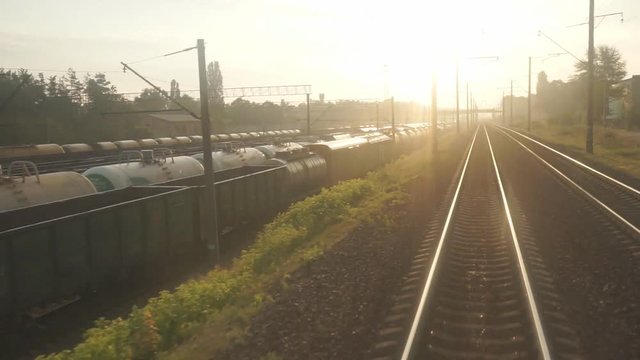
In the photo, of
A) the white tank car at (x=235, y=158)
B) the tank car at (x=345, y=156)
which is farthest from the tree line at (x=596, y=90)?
the white tank car at (x=235, y=158)

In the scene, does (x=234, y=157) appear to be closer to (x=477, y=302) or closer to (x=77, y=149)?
(x=477, y=302)

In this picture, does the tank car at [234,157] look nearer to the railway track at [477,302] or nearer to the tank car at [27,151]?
the railway track at [477,302]

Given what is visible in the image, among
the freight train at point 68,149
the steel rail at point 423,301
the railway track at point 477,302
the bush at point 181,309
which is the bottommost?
the bush at point 181,309

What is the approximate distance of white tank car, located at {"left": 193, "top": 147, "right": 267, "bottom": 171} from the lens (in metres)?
25.2

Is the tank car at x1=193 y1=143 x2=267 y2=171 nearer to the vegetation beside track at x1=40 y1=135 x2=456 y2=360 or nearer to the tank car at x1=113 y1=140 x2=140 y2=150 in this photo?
the vegetation beside track at x1=40 y1=135 x2=456 y2=360

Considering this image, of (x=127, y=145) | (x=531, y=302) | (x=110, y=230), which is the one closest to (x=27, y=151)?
(x=127, y=145)

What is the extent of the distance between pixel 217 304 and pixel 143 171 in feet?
31.5

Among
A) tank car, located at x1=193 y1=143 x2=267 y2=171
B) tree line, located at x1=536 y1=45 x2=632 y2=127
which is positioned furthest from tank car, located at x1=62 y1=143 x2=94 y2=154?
tree line, located at x1=536 y1=45 x2=632 y2=127

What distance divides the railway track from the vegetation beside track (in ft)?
8.35

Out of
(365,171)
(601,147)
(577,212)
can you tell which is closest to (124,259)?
(577,212)

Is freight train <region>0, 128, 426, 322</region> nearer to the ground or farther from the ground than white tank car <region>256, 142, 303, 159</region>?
nearer to the ground

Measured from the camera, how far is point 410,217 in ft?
55.9

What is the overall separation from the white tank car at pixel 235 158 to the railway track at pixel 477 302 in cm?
1260

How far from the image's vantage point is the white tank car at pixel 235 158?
2523 cm
